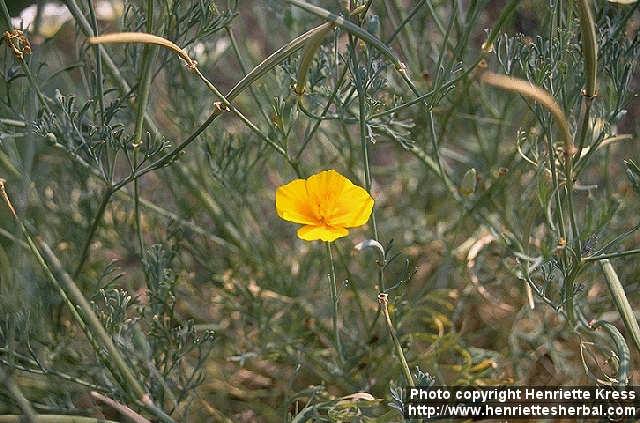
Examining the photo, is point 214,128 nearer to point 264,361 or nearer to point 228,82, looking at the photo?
point 264,361

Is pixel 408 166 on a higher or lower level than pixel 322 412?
higher

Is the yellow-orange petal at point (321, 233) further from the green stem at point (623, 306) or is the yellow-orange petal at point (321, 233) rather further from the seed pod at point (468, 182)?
the green stem at point (623, 306)

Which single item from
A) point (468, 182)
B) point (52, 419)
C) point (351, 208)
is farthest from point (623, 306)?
point (52, 419)

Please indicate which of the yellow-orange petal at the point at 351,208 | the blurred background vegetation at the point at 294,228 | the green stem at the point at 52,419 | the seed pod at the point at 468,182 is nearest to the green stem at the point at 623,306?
the blurred background vegetation at the point at 294,228

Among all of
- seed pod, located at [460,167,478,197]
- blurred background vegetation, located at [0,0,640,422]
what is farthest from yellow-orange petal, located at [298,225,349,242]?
seed pod, located at [460,167,478,197]

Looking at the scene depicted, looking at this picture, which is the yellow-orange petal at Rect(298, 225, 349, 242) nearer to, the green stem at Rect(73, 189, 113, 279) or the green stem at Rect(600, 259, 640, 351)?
the green stem at Rect(73, 189, 113, 279)

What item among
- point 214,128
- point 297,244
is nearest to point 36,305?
point 214,128

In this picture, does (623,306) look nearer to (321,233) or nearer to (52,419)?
(321,233)
